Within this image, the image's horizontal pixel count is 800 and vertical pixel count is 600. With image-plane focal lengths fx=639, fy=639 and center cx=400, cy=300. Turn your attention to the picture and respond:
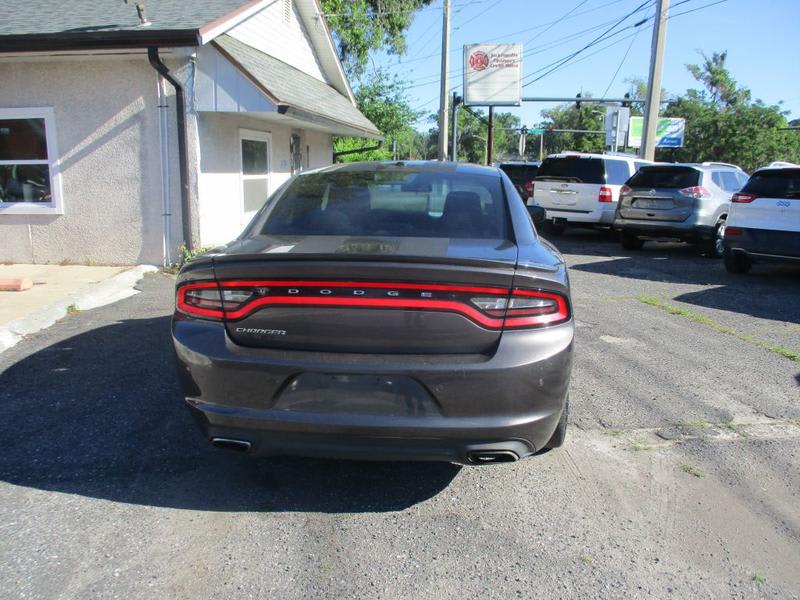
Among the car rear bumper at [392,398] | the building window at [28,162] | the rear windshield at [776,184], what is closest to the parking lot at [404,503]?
the car rear bumper at [392,398]

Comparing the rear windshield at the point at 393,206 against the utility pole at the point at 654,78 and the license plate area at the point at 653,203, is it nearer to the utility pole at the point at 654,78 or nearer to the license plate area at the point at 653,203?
the license plate area at the point at 653,203

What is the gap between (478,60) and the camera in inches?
1134

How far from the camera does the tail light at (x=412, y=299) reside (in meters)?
2.72

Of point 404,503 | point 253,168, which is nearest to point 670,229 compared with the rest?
point 253,168

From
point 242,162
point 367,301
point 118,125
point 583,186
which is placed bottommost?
point 367,301

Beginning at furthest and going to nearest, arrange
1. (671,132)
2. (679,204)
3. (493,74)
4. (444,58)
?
1. (671,132)
2. (493,74)
3. (444,58)
4. (679,204)

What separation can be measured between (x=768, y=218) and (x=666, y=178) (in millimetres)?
3380

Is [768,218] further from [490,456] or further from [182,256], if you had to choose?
[182,256]

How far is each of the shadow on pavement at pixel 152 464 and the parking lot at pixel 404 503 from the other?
13 mm

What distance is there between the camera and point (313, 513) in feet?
10.2

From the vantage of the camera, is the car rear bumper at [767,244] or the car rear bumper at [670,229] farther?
the car rear bumper at [670,229]

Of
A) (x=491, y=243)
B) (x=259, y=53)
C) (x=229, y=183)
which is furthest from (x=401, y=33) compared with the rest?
(x=491, y=243)

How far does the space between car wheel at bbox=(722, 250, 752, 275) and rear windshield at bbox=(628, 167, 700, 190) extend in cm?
238

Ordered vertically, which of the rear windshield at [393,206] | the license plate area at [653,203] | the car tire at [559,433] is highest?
the rear windshield at [393,206]
